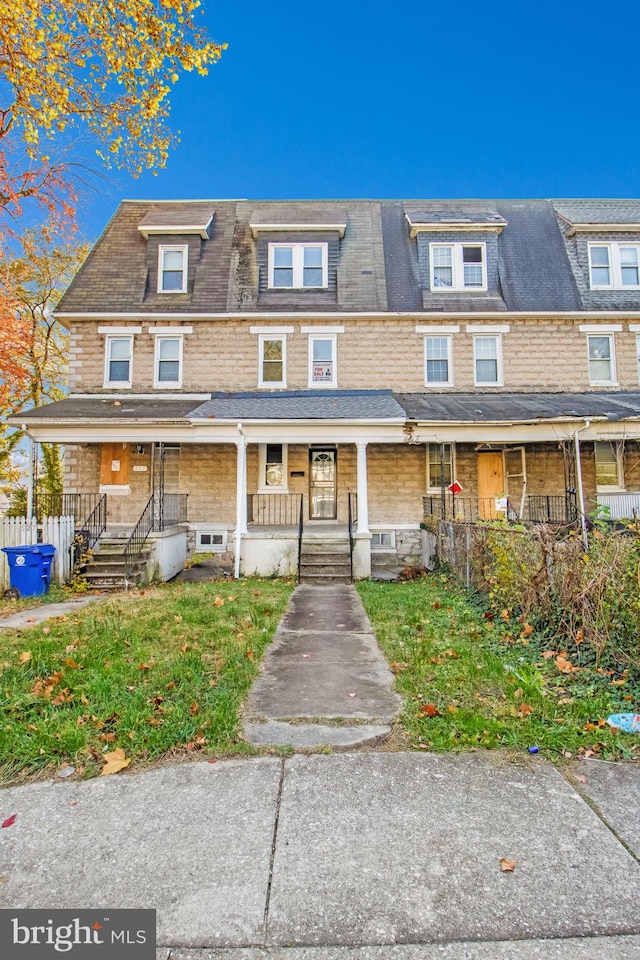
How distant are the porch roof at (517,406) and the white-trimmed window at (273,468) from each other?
4004 millimetres

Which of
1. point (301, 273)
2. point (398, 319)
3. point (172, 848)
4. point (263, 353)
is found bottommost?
point (172, 848)

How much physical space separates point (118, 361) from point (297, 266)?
6546 mm

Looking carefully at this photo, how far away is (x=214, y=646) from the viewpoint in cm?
595

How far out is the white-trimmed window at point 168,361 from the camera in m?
15.6

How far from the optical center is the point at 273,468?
51.1 feet

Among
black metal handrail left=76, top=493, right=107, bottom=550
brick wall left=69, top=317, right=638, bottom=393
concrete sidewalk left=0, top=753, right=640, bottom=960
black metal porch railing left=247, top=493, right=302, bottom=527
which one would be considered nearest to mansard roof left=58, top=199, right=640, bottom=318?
brick wall left=69, top=317, right=638, bottom=393

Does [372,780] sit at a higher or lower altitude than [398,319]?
lower

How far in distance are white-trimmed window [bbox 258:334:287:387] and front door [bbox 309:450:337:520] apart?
2.57 metres

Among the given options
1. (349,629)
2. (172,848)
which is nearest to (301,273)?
(349,629)

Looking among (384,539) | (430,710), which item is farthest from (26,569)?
(384,539)

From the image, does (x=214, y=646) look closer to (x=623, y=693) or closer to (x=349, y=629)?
(x=349, y=629)

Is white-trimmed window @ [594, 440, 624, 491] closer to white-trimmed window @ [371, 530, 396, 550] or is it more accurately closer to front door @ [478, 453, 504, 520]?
front door @ [478, 453, 504, 520]

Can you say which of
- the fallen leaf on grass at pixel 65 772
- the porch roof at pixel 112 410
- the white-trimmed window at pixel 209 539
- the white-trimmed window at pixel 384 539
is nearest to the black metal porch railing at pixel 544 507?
the white-trimmed window at pixel 384 539

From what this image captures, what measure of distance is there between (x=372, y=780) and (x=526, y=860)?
98 cm
